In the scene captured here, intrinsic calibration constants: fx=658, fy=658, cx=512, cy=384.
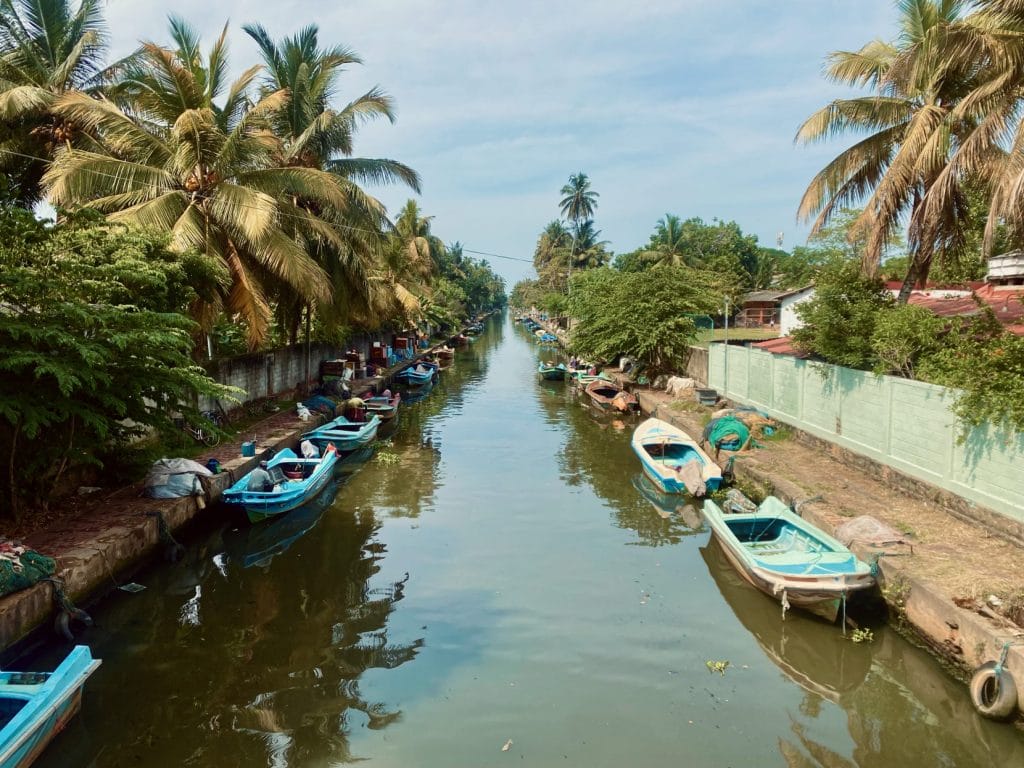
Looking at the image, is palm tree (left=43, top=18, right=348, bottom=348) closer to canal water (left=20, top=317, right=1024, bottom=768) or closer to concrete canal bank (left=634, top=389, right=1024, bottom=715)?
canal water (left=20, top=317, right=1024, bottom=768)

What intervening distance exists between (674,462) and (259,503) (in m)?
8.21

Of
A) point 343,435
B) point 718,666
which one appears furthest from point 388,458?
point 718,666

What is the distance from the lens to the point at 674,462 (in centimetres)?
1392

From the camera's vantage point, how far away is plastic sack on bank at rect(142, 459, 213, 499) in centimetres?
1028

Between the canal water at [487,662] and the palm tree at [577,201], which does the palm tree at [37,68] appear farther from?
the palm tree at [577,201]

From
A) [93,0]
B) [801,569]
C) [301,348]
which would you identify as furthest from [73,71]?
[801,569]

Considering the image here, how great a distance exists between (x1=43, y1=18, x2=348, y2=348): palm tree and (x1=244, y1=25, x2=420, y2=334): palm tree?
2.42 metres

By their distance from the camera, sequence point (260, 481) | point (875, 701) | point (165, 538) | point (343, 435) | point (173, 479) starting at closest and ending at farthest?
point (875, 701), point (165, 538), point (173, 479), point (260, 481), point (343, 435)

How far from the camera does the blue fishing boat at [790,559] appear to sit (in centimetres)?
736

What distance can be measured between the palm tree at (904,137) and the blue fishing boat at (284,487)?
11220mm

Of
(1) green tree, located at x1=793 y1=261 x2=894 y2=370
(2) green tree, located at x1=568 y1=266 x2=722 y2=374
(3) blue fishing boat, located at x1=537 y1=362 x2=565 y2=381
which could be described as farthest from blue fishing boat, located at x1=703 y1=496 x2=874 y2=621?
(3) blue fishing boat, located at x1=537 y1=362 x2=565 y2=381

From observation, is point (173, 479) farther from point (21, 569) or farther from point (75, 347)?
point (21, 569)

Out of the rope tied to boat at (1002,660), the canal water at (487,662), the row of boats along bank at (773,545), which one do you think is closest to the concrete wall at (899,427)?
the row of boats along bank at (773,545)

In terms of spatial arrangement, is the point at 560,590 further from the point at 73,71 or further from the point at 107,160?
the point at 73,71
